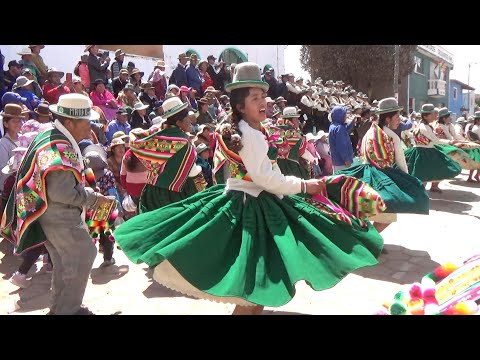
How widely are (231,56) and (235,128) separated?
17611 mm

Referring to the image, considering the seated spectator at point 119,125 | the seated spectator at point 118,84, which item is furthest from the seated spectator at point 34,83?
the seated spectator at point 118,84

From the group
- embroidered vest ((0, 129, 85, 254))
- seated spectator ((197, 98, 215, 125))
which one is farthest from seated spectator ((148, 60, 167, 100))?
embroidered vest ((0, 129, 85, 254))

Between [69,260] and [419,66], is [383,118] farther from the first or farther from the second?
[419,66]

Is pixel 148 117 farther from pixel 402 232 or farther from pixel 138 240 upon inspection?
pixel 138 240

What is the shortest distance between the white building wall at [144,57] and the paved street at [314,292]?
20.5 ft

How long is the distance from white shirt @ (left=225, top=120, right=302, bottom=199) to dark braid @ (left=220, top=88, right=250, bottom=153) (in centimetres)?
5

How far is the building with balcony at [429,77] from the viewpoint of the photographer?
40.5 metres

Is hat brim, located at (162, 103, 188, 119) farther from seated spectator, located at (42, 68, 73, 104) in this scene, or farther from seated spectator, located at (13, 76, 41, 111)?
seated spectator, located at (42, 68, 73, 104)

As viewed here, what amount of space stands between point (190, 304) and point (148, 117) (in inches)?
265

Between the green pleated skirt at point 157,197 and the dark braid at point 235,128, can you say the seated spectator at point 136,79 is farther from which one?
the dark braid at point 235,128

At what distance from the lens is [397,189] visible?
5.55 metres

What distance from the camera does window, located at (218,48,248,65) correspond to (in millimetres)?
19766

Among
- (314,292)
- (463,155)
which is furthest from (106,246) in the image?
(463,155)

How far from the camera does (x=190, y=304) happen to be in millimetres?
4516
